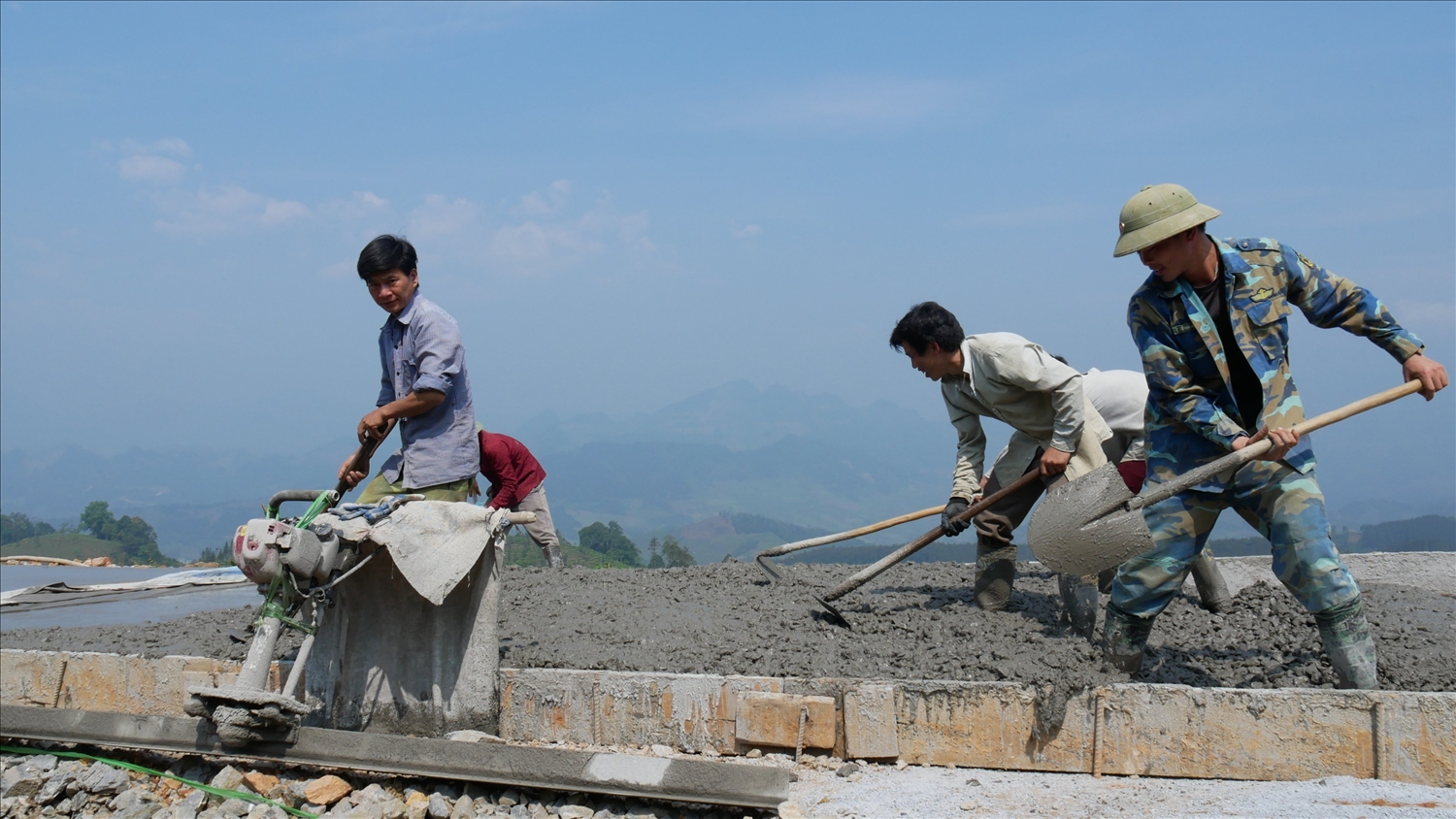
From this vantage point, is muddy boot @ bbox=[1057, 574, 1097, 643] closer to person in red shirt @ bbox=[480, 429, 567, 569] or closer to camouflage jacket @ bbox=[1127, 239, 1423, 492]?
camouflage jacket @ bbox=[1127, 239, 1423, 492]

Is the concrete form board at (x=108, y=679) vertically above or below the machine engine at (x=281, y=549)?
below

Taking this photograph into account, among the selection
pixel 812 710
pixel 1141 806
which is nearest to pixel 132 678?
pixel 812 710

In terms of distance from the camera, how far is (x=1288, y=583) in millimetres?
3258

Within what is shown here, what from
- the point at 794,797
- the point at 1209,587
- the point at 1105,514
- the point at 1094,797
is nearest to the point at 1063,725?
the point at 1094,797

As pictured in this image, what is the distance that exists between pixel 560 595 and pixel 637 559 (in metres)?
8.45

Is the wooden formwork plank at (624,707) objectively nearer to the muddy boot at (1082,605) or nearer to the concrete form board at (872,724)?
the concrete form board at (872,724)

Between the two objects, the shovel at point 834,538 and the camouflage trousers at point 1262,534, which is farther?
the shovel at point 834,538

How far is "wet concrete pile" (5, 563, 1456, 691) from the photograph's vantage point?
366 cm

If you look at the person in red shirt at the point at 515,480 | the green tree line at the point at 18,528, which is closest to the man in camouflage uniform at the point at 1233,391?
the person in red shirt at the point at 515,480

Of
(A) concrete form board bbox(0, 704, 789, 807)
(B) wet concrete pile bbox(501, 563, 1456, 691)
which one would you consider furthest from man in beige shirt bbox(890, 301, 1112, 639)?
(A) concrete form board bbox(0, 704, 789, 807)

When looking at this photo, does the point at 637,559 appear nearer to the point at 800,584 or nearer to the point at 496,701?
the point at 800,584

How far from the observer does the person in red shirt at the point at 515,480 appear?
666 centimetres

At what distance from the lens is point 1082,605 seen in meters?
4.23

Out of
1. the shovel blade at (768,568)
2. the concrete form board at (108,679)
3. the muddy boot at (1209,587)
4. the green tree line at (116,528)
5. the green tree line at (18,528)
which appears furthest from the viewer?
the green tree line at (18,528)
